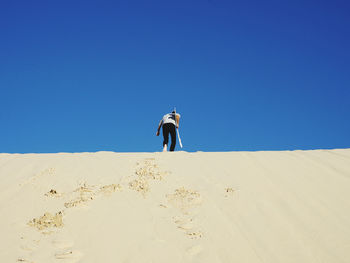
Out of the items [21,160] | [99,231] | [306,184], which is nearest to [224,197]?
[306,184]

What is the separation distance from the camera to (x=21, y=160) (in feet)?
17.1

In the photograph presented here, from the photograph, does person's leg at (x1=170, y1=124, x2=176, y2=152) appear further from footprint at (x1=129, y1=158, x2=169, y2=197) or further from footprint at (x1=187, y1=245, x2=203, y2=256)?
footprint at (x1=187, y1=245, x2=203, y2=256)

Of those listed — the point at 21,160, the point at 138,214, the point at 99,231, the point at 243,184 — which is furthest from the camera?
the point at 21,160

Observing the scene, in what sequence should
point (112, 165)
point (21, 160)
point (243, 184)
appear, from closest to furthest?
1. point (243, 184)
2. point (112, 165)
3. point (21, 160)

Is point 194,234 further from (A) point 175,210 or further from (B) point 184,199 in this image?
(B) point 184,199

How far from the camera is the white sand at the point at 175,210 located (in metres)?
2.69

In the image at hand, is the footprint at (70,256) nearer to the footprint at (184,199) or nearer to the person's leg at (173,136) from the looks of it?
the footprint at (184,199)

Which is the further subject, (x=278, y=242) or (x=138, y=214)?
(x=138, y=214)

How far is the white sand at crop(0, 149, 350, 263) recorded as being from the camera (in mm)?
2691

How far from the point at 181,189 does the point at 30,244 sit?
180cm

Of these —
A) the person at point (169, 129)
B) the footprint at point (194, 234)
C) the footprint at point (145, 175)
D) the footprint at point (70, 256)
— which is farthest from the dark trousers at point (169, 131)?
the footprint at point (70, 256)

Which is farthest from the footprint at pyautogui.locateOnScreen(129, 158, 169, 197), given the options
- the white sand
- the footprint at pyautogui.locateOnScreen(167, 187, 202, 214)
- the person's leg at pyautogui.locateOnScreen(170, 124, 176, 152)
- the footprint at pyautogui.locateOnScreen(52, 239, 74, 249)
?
the person's leg at pyautogui.locateOnScreen(170, 124, 176, 152)

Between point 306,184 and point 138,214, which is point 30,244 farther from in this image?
point 306,184

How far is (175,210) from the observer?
3.34m
